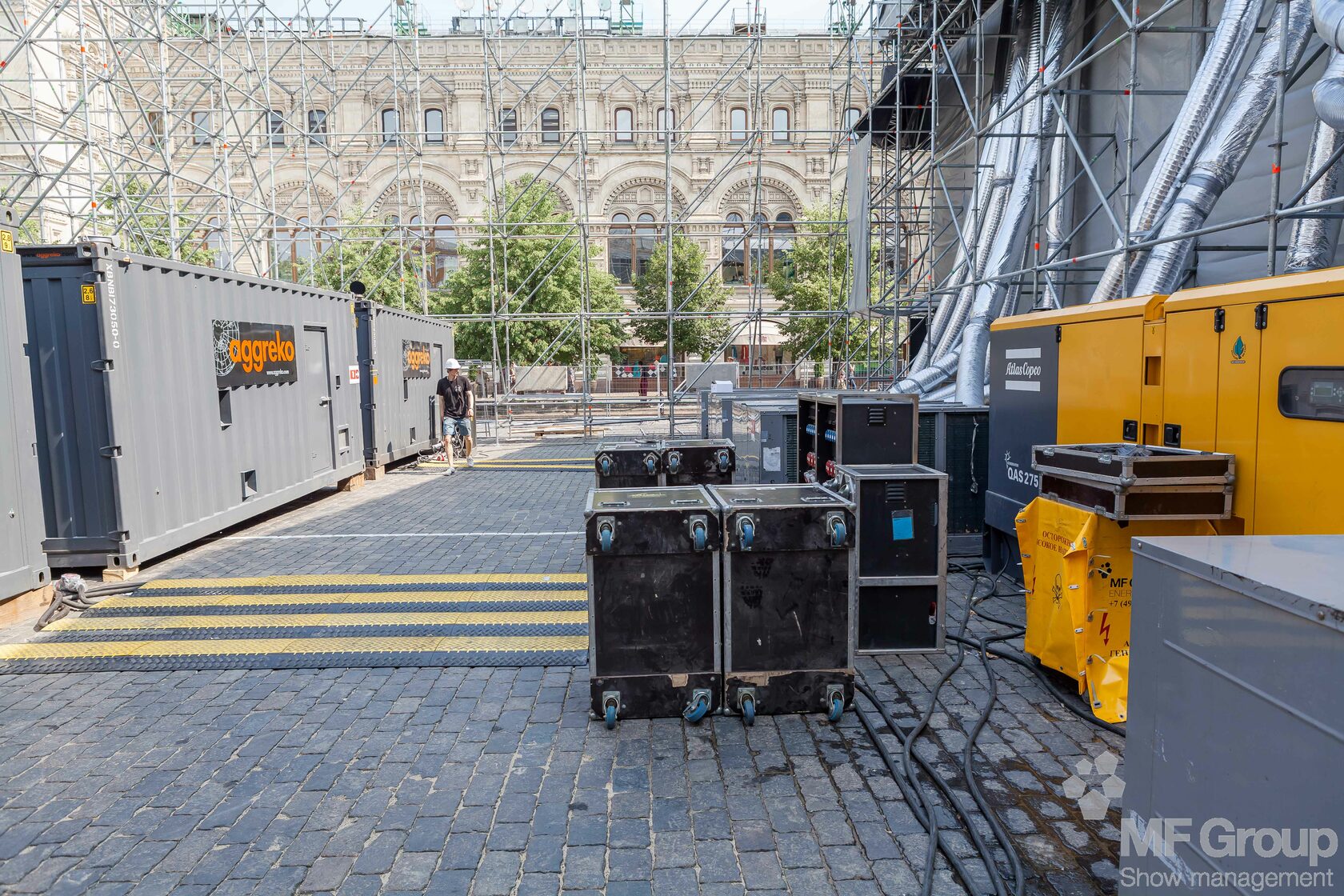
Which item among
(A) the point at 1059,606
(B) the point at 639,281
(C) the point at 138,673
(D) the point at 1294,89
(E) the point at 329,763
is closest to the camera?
(E) the point at 329,763

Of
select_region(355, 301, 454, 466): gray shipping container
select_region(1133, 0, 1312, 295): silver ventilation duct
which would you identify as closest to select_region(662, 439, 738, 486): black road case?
select_region(1133, 0, 1312, 295): silver ventilation duct

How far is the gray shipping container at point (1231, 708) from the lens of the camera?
6.49ft

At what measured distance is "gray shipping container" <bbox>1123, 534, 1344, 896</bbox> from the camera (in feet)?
6.49

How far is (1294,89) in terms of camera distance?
858 cm

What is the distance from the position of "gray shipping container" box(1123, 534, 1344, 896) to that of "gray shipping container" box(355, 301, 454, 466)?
14.6 m

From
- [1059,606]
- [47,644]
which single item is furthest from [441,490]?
[1059,606]

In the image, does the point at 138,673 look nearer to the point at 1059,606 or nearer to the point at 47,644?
the point at 47,644

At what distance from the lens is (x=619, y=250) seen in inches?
1535

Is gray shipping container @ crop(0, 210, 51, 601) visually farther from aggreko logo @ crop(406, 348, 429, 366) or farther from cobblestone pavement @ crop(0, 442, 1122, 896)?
aggreko logo @ crop(406, 348, 429, 366)

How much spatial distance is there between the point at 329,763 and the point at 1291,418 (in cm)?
542

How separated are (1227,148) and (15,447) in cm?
1097

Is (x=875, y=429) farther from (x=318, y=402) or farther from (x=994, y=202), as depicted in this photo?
(x=318, y=402)

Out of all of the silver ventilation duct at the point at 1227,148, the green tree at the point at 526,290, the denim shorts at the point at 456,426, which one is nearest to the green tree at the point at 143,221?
the denim shorts at the point at 456,426

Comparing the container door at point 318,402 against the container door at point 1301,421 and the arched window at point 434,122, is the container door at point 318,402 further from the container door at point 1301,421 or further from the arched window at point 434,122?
the arched window at point 434,122
